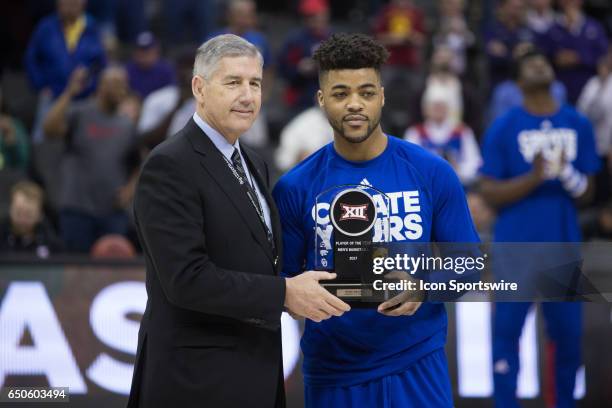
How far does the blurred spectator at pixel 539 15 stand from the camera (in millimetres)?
12195

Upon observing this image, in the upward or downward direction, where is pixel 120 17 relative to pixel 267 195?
upward

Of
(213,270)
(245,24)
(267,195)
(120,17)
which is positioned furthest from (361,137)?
(120,17)

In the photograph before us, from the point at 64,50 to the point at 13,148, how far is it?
1.20 meters

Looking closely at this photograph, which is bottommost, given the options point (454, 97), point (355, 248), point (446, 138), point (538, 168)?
point (355, 248)

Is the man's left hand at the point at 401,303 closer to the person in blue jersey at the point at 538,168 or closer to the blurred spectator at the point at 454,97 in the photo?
the person in blue jersey at the point at 538,168

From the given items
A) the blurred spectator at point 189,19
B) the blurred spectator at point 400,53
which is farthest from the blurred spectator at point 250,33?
the blurred spectator at point 400,53

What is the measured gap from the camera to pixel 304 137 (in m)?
9.95

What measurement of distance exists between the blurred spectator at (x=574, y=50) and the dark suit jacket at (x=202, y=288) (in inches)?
320

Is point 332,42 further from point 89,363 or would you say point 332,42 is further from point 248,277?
point 89,363

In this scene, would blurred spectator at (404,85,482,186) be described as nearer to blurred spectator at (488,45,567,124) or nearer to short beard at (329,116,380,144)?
blurred spectator at (488,45,567,124)

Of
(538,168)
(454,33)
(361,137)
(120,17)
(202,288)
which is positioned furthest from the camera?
(120,17)

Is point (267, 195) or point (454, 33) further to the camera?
Result: point (454, 33)

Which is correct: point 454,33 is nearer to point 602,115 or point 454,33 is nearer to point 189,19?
point 602,115

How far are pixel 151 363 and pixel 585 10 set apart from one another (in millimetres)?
10840
